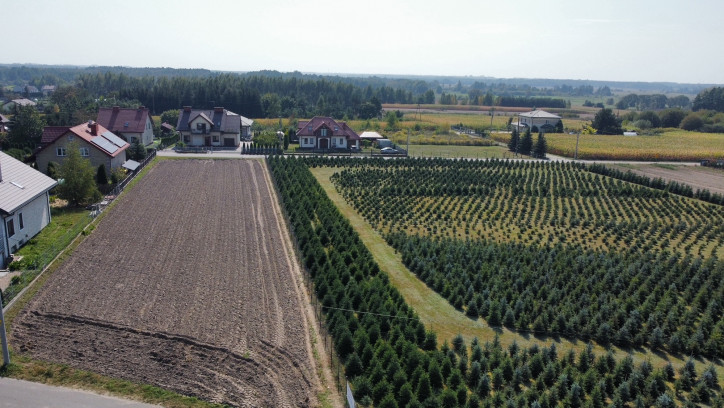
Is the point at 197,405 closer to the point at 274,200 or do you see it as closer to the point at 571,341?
the point at 571,341

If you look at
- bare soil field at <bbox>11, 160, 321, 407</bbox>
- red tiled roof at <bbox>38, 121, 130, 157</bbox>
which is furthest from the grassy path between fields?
red tiled roof at <bbox>38, 121, 130, 157</bbox>

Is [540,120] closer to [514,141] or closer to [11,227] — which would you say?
[514,141]

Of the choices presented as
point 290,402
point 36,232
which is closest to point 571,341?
point 290,402

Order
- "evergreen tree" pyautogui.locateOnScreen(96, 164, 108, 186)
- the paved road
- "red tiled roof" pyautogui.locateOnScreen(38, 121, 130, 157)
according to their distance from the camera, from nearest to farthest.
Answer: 1. the paved road
2. "evergreen tree" pyautogui.locateOnScreen(96, 164, 108, 186)
3. "red tiled roof" pyautogui.locateOnScreen(38, 121, 130, 157)

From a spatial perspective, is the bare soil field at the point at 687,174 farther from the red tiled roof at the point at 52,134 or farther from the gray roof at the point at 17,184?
the red tiled roof at the point at 52,134

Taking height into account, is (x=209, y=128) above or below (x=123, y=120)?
below

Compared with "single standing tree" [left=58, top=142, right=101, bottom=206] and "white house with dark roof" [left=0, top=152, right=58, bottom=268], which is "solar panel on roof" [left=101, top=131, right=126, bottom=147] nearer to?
"single standing tree" [left=58, top=142, right=101, bottom=206]

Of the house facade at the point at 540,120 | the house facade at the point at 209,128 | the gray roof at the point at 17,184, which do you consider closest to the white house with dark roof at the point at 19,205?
the gray roof at the point at 17,184

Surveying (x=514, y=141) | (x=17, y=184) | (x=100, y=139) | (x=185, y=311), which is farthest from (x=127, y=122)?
(x=514, y=141)
